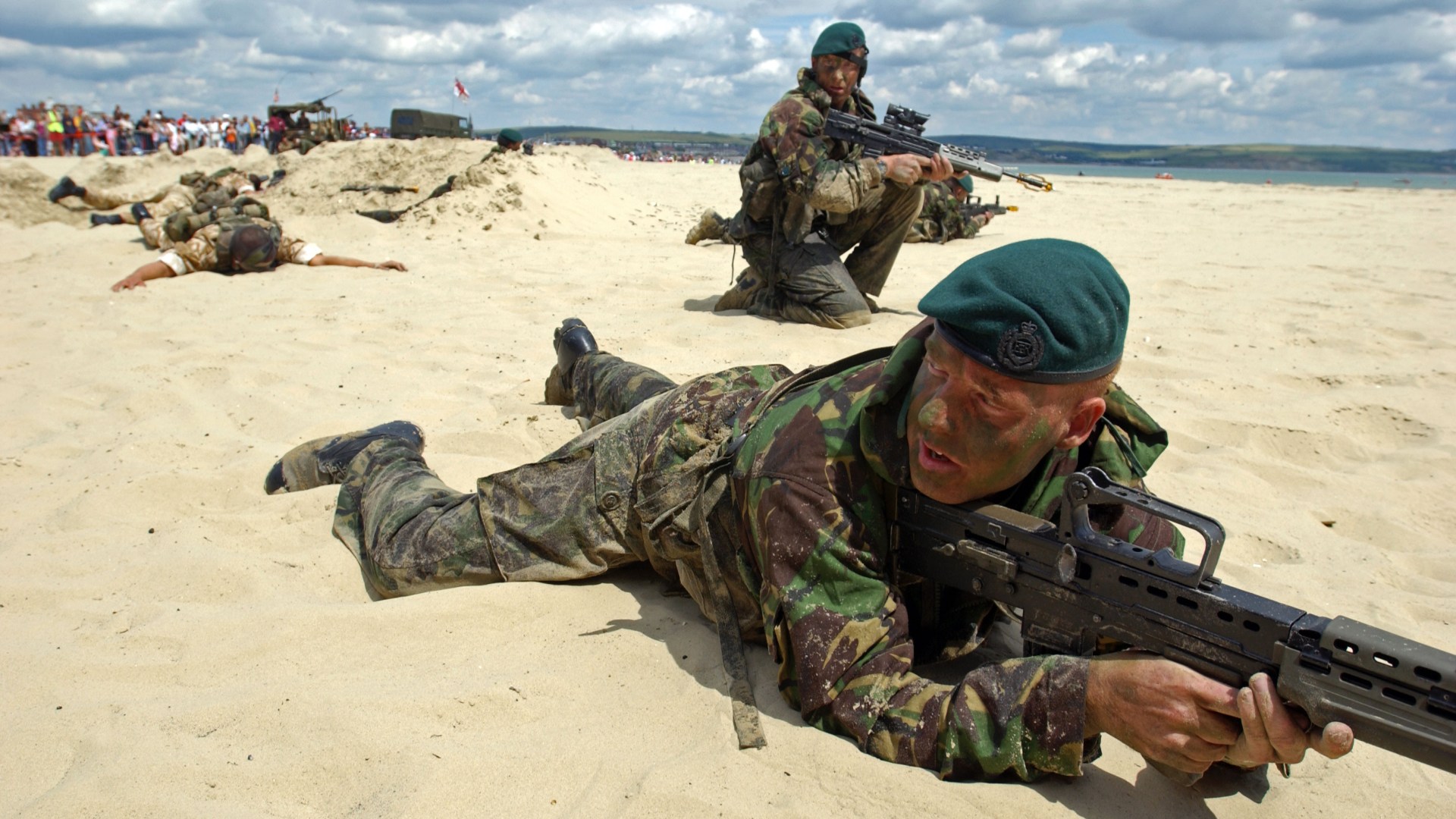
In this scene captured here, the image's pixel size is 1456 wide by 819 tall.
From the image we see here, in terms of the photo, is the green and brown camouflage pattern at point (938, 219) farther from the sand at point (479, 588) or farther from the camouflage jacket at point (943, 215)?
the sand at point (479, 588)

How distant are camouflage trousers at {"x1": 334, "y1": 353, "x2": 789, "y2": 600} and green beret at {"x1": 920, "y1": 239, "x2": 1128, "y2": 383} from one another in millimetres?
928

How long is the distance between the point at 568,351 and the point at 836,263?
8.54ft

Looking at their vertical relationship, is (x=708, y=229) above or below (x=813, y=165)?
below

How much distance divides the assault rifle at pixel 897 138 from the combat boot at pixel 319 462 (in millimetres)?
3554

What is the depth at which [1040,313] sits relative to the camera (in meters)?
1.77

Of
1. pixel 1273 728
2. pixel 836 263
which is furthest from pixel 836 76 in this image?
pixel 1273 728

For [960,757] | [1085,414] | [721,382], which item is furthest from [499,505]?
[1085,414]

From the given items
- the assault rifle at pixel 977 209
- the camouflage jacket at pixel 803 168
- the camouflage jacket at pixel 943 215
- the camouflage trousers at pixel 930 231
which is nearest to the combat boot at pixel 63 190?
the camouflage trousers at pixel 930 231

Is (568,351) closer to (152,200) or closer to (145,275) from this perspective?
(145,275)

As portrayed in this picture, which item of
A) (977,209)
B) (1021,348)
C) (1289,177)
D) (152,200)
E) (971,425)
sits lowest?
(152,200)

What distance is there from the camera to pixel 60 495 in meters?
3.78

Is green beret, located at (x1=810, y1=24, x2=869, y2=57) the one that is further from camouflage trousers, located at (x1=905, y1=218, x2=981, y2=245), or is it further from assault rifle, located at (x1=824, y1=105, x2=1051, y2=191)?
camouflage trousers, located at (x1=905, y1=218, x2=981, y2=245)

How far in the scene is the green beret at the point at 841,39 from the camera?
5.93 meters

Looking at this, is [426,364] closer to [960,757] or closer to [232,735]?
[232,735]
